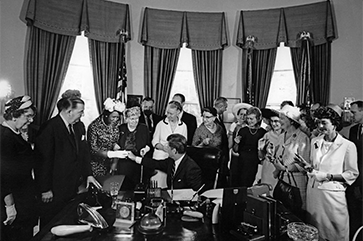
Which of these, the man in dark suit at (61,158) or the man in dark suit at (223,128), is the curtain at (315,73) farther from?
the man in dark suit at (61,158)

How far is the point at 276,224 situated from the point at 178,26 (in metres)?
2.48

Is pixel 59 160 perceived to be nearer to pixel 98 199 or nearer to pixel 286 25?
pixel 98 199

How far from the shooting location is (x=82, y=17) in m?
2.79

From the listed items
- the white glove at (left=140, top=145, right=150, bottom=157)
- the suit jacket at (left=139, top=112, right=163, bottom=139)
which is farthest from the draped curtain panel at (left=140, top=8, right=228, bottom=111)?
the white glove at (left=140, top=145, right=150, bottom=157)

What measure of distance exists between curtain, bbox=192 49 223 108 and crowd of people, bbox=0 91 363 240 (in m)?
0.12

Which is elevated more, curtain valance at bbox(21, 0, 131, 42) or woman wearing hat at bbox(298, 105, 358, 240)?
curtain valance at bbox(21, 0, 131, 42)

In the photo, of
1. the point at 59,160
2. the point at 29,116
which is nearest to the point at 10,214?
the point at 59,160

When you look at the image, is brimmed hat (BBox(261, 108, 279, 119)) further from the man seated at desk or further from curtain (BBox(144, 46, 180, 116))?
curtain (BBox(144, 46, 180, 116))

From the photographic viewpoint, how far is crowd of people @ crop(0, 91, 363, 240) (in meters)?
1.98

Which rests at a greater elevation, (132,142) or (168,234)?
(132,142)

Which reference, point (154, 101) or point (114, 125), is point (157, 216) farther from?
point (154, 101)

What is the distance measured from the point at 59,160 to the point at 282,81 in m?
2.48

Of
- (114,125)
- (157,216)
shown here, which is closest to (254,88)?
(114,125)

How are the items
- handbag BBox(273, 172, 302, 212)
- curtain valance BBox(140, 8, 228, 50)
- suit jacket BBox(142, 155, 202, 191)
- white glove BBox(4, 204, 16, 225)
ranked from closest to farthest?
white glove BBox(4, 204, 16, 225)
handbag BBox(273, 172, 302, 212)
suit jacket BBox(142, 155, 202, 191)
curtain valance BBox(140, 8, 228, 50)
